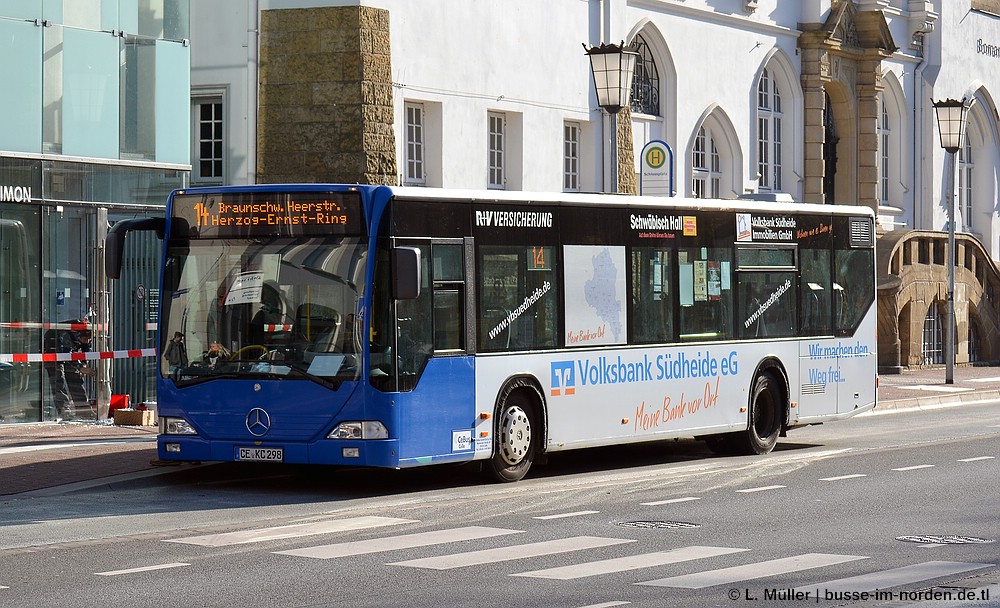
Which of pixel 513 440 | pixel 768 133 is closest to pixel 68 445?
pixel 513 440

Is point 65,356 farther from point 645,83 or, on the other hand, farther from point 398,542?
point 645,83

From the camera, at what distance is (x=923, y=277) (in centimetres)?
3859

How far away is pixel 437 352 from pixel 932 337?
26.8m

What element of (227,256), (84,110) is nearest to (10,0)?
(84,110)

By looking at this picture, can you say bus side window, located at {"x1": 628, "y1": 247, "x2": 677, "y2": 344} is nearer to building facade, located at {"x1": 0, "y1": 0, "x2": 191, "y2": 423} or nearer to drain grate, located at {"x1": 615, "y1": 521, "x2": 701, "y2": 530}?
drain grate, located at {"x1": 615, "y1": 521, "x2": 701, "y2": 530}

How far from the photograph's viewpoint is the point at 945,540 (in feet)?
39.4

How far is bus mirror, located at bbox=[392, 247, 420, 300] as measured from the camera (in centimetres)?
1461

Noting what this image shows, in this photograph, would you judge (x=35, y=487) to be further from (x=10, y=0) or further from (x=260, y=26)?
(x=260, y=26)

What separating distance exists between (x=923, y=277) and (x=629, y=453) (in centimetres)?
2043

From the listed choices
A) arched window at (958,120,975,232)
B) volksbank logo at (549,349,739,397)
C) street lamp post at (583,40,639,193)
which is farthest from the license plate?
arched window at (958,120,975,232)

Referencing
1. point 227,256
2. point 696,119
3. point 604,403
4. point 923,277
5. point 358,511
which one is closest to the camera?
point 358,511

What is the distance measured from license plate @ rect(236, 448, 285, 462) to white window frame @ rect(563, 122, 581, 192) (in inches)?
662

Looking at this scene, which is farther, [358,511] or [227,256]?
[227,256]

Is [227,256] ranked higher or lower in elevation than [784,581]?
higher
